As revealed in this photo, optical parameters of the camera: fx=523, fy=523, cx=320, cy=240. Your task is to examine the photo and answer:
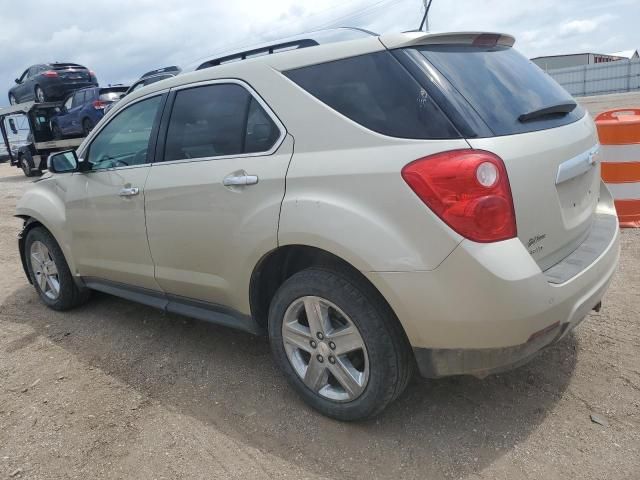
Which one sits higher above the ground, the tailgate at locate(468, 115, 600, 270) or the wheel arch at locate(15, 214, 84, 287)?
the tailgate at locate(468, 115, 600, 270)

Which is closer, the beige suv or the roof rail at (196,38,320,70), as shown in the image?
the beige suv

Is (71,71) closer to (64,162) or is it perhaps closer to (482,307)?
(64,162)

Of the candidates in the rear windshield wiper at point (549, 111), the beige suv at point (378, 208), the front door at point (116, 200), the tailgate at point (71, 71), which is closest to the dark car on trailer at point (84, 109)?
the tailgate at point (71, 71)

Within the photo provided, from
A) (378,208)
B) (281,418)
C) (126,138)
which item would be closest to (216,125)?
(126,138)

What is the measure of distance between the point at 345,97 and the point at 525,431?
1.82 metres

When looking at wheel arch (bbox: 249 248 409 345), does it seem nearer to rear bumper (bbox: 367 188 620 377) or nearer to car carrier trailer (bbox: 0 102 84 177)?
rear bumper (bbox: 367 188 620 377)

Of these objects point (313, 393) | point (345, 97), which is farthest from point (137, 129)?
point (313, 393)

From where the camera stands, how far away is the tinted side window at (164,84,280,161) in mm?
2801

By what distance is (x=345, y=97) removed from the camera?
8.13ft

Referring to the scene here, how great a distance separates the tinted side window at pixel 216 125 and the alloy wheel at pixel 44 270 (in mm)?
2020

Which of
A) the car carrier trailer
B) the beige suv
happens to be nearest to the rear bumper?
the beige suv

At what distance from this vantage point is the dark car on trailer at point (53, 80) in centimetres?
1703

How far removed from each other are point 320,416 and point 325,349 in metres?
0.42

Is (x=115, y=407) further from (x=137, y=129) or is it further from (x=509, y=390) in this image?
(x=509, y=390)
